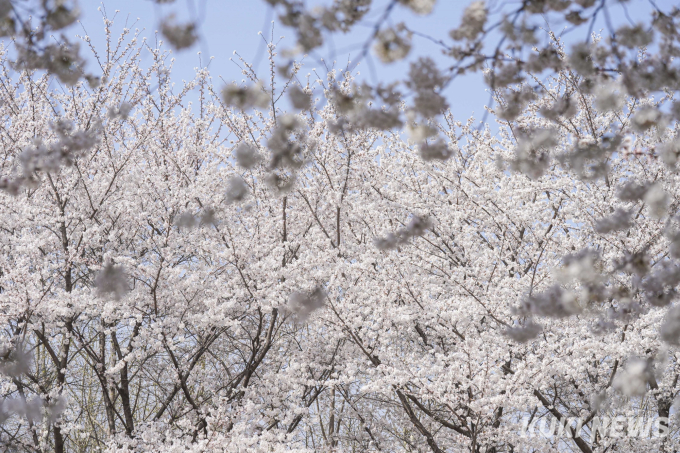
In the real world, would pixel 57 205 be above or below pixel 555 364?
above

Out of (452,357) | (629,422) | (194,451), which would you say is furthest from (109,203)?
(629,422)

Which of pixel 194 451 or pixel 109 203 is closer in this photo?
pixel 194 451

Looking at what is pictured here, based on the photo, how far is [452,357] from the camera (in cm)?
598

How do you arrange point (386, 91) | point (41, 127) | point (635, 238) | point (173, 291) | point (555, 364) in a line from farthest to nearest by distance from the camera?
point (41, 127) → point (173, 291) → point (635, 238) → point (555, 364) → point (386, 91)

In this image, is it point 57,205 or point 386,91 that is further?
point 57,205

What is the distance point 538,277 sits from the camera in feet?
21.7

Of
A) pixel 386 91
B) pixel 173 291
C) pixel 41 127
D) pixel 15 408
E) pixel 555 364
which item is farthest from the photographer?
pixel 41 127

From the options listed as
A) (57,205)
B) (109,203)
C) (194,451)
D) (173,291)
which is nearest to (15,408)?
(194,451)

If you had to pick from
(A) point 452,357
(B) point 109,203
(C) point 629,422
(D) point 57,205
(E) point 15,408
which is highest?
(B) point 109,203

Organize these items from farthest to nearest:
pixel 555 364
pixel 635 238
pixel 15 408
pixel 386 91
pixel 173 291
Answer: pixel 173 291 → pixel 635 238 → pixel 555 364 → pixel 15 408 → pixel 386 91

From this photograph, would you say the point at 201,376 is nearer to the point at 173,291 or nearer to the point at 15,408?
the point at 173,291

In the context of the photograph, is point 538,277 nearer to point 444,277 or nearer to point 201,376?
point 444,277

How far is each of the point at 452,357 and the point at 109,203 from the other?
557 centimetres

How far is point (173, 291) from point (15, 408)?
3.09m
